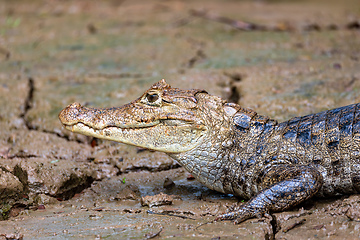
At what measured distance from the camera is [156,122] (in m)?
4.12

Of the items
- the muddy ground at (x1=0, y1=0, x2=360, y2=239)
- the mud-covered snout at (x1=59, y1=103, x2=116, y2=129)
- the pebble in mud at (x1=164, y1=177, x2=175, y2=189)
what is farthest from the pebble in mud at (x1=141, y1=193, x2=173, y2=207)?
the mud-covered snout at (x1=59, y1=103, x2=116, y2=129)

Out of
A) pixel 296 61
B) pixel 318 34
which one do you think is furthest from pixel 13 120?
pixel 318 34

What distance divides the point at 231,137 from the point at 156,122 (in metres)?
0.70

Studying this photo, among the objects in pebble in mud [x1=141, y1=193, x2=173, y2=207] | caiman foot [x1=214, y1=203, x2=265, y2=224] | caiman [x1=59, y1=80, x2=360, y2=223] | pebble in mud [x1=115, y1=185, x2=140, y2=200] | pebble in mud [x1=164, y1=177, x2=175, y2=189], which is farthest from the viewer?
pebble in mud [x1=164, y1=177, x2=175, y2=189]

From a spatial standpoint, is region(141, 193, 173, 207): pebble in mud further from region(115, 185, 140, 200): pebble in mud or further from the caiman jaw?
the caiman jaw

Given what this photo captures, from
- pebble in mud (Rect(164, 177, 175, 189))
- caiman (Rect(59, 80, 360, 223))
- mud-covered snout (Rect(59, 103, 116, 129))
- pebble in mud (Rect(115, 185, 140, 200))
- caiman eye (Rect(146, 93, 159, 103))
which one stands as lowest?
pebble in mud (Rect(115, 185, 140, 200))

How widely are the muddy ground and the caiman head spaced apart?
1.80 ft

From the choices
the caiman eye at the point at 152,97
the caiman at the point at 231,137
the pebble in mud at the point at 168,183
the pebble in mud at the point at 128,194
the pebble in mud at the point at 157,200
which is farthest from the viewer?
the pebble in mud at the point at 168,183

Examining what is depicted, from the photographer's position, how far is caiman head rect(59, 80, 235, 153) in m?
4.08

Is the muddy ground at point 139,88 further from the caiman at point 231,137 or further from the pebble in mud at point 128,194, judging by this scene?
the caiman at point 231,137

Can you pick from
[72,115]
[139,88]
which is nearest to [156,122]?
[72,115]

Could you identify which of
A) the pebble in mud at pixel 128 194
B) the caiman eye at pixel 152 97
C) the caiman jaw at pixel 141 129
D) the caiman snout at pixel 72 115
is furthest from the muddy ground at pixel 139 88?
the caiman eye at pixel 152 97

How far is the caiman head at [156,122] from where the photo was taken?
4.08m

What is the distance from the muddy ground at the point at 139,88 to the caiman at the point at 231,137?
26cm
